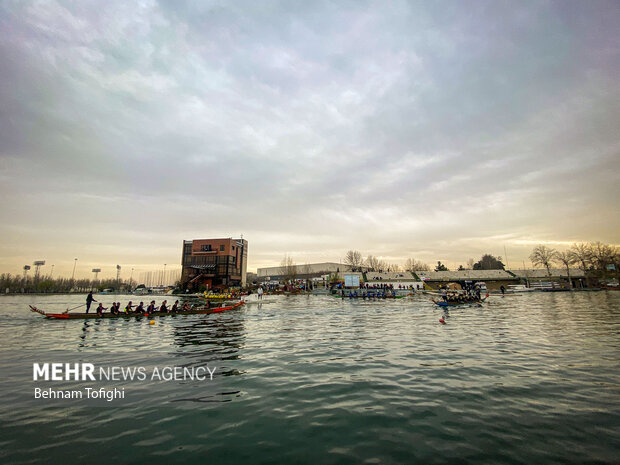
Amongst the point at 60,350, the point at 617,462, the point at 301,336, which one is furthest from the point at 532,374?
the point at 60,350

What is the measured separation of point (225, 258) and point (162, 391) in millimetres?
112602

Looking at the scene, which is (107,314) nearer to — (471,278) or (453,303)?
(453,303)

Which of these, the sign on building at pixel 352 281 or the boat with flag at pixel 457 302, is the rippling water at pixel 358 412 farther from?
the sign on building at pixel 352 281

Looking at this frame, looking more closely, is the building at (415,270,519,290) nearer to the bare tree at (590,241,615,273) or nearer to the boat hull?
the bare tree at (590,241,615,273)

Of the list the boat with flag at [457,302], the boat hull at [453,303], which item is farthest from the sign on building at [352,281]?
the boat hull at [453,303]

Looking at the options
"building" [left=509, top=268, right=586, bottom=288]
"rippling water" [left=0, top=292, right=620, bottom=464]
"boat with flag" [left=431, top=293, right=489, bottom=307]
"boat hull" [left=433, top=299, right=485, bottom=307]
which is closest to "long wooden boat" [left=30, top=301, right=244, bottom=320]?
"rippling water" [left=0, top=292, right=620, bottom=464]

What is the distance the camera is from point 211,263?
11831 centimetres

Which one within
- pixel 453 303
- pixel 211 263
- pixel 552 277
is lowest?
pixel 453 303

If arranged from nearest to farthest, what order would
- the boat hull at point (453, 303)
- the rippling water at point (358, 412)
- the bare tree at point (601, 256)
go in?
the rippling water at point (358, 412) < the boat hull at point (453, 303) < the bare tree at point (601, 256)

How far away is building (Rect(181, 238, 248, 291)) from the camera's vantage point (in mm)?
112875

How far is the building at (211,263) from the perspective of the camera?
11288 cm

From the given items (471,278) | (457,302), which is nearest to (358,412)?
(457,302)

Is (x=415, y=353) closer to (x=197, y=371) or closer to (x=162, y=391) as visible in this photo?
(x=197, y=371)

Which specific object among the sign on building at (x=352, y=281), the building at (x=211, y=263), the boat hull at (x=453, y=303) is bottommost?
the boat hull at (x=453, y=303)
